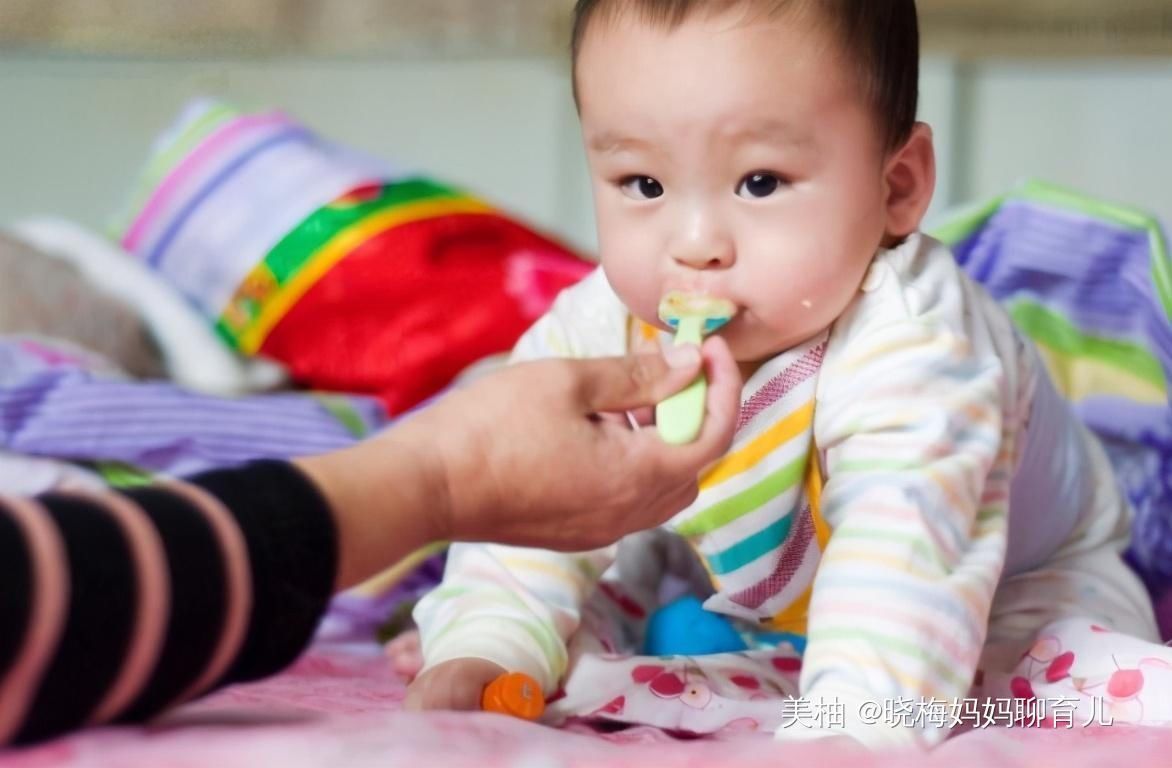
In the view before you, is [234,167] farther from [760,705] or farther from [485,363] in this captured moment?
[760,705]

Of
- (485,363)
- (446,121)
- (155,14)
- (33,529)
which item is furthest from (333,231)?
(33,529)

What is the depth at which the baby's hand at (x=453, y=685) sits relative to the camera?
0.77 meters

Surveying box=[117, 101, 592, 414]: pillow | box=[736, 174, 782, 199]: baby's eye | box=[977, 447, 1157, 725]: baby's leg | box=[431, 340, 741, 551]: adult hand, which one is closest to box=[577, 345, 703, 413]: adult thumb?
box=[431, 340, 741, 551]: adult hand

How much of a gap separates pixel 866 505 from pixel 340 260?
2.53 ft

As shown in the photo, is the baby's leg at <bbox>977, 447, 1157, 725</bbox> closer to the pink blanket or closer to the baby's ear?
the pink blanket

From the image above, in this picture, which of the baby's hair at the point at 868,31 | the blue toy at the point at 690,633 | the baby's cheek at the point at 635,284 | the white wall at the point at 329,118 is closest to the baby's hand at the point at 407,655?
the blue toy at the point at 690,633

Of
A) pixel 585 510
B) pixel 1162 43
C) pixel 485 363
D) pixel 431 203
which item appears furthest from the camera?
pixel 1162 43

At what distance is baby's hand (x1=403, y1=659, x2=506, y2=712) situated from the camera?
77 centimetres

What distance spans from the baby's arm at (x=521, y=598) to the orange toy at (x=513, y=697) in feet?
0.09

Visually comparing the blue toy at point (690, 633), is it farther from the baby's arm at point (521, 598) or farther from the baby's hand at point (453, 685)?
the baby's hand at point (453, 685)

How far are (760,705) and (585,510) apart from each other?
22 cm

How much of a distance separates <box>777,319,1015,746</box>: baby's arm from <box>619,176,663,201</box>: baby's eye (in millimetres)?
149

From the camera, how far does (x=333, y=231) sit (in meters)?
1.41

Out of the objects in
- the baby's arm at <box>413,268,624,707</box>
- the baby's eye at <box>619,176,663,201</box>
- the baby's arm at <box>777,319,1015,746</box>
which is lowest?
the baby's arm at <box>413,268,624,707</box>
